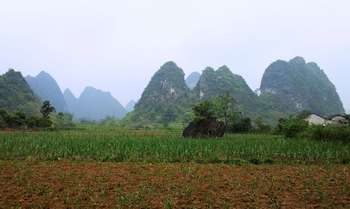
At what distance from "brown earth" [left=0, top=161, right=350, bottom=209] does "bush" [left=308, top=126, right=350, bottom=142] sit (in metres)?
13.6

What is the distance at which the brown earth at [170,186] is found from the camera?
9.34 metres

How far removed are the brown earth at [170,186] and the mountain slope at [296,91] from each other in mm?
100973

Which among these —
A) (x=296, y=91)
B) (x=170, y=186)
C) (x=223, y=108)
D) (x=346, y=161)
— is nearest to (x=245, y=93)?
(x=296, y=91)

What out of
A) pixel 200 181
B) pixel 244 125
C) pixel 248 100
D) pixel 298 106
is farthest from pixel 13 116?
pixel 298 106

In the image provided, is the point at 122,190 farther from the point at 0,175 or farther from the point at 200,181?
the point at 0,175

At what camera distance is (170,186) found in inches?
438

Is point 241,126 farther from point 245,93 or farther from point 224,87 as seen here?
point 224,87

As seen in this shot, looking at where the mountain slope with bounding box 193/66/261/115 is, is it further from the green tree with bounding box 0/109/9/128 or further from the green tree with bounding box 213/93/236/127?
the green tree with bounding box 0/109/9/128

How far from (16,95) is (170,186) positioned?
7505 cm

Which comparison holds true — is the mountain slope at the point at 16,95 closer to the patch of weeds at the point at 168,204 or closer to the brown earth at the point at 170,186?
the brown earth at the point at 170,186

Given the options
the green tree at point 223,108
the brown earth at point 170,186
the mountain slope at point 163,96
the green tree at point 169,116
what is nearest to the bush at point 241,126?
the green tree at point 223,108

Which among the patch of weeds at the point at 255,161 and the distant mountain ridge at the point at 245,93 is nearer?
the patch of weeds at the point at 255,161

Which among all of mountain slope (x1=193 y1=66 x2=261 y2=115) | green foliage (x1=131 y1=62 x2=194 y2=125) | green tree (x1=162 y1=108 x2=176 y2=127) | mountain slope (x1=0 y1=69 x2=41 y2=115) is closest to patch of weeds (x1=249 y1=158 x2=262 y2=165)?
mountain slope (x1=0 y1=69 x2=41 y2=115)

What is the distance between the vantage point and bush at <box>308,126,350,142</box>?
27.9 m
